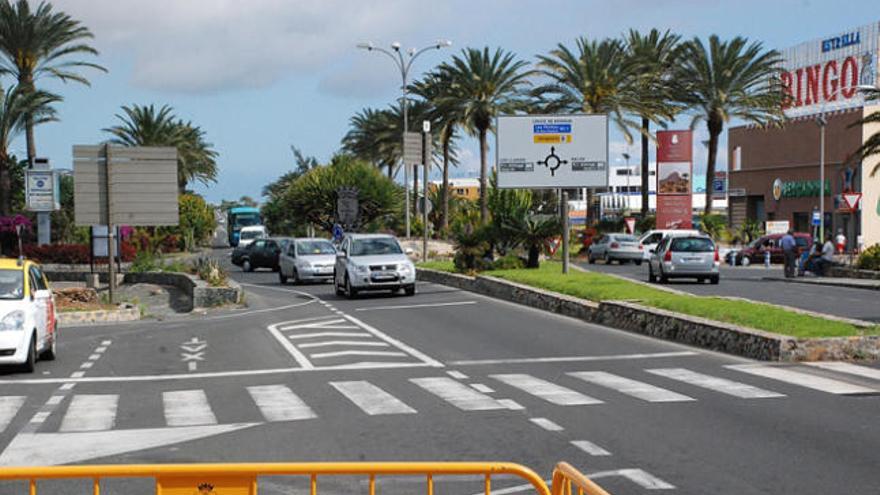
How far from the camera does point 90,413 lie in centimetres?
1173

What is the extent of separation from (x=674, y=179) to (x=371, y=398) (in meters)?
52.6

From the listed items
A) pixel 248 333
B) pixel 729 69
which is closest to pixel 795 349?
pixel 248 333

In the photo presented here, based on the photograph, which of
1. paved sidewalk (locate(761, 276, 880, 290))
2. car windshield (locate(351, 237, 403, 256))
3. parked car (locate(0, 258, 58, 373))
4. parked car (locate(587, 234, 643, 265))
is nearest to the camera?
parked car (locate(0, 258, 58, 373))

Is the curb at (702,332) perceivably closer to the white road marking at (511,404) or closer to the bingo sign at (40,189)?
the white road marking at (511,404)

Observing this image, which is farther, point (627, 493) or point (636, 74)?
point (636, 74)

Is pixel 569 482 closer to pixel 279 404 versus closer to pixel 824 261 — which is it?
pixel 279 404

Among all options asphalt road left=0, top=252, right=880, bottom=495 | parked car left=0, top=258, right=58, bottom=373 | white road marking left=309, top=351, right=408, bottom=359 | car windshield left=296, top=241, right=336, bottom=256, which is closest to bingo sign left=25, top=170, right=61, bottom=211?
car windshield left=296, top=241, right=336, bottom=256

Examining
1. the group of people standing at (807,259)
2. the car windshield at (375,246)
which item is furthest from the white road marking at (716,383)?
the group of people standing at (807,259)

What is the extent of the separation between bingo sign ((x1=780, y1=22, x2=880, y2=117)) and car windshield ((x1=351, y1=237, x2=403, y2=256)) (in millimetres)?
45580

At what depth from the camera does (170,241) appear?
74.8 metres

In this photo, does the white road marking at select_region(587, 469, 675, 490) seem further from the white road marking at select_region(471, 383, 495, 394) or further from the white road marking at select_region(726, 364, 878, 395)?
the white road marking at select_region(726, 364, 878, 395)

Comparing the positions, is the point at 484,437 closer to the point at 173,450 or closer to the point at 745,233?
the point at 173,450

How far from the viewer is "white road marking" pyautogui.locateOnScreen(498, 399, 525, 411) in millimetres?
11586

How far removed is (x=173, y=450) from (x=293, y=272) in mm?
33035
